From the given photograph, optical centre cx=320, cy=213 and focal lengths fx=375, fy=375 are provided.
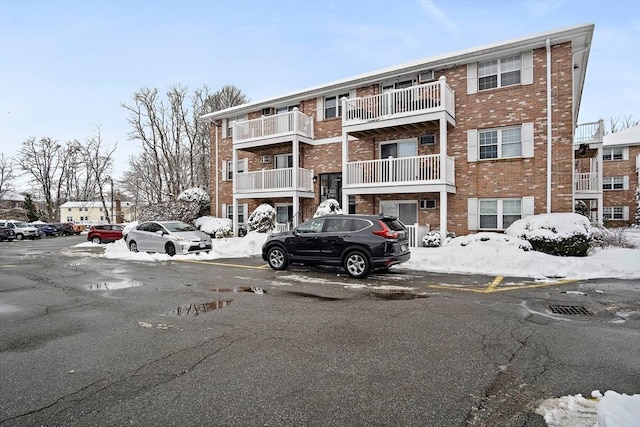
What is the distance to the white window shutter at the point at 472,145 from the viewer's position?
15.2 metres

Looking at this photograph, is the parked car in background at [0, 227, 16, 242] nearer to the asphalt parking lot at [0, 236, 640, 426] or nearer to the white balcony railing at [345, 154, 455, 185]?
the asphalt parking lot at [0, 236, 640, 426]

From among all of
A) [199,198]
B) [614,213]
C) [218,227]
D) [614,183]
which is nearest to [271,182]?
[218,227]

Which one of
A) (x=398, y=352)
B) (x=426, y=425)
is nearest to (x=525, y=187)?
(x=398, y=352)

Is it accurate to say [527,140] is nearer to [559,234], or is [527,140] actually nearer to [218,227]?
[559,234]

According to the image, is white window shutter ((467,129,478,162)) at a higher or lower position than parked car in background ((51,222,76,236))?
higher

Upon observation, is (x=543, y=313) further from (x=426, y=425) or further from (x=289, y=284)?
(x=289, y=284)

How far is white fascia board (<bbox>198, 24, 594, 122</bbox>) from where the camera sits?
13.2 metres

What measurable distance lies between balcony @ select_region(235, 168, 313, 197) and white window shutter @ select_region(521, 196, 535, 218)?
31.7 feet

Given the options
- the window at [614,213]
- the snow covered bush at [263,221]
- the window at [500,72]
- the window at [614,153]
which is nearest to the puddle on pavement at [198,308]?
the snow covered bush at [263,221]

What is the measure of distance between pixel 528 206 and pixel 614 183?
25.1 m

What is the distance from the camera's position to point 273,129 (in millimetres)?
19641

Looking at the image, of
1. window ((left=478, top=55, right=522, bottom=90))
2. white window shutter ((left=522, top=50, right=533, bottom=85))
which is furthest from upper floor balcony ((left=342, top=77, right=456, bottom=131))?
white window shutter ((left=522, top=50, right=533, bottom=85))

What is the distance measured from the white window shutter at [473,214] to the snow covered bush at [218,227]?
1271cm

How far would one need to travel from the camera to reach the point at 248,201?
22031mm
